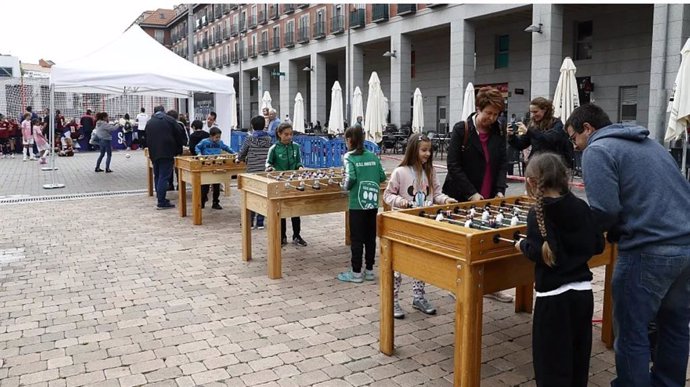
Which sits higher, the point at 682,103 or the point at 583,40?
the point at 583,40

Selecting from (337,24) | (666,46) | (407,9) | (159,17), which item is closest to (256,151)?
(666,46)

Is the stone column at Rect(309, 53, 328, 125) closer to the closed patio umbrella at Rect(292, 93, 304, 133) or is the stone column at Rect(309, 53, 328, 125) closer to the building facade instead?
the building facade

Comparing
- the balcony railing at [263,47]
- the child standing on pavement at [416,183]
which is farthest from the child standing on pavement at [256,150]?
the balcony railing at [263,47]

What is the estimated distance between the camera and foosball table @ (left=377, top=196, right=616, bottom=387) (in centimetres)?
329

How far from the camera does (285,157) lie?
748 centimetres

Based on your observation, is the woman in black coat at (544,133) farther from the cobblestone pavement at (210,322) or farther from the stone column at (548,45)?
the stone column at (548,45)

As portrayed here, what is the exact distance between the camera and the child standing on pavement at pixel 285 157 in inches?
290

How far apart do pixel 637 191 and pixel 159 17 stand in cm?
8788

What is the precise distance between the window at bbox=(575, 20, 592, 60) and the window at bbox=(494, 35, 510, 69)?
12.0ft

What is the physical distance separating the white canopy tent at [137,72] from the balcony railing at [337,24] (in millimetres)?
20458

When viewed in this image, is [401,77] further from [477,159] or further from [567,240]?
[567,240]

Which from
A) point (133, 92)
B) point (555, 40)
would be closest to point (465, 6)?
point (555, 40)

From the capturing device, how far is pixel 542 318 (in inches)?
118

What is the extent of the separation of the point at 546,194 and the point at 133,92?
15919mm
